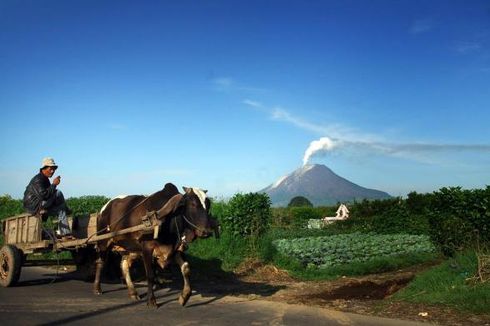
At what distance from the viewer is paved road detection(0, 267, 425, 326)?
820 cm

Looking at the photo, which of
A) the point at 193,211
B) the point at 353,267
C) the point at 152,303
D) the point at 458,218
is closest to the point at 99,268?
the point at 152,303

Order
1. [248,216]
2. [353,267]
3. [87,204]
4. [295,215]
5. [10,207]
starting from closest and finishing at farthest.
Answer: [353,267], [248,216], [87,204], [10,207], [295,215]

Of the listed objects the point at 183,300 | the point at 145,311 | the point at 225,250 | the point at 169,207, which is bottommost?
the point at 145,311

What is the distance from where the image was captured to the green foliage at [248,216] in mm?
17531

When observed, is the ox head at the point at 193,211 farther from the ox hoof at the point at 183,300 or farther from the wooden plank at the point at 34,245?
the wooden plank at the point at 34,245

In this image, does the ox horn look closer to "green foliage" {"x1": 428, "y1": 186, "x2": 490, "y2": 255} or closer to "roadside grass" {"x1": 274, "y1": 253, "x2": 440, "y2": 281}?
"roadside grass" {"x1": 274, "y1": 253, "x2": 440, "y2": 281}

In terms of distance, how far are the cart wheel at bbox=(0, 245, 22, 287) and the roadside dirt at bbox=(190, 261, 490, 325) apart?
4.14 m

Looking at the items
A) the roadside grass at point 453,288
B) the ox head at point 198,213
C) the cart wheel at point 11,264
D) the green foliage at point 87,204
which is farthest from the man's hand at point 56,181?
the green foliage at point 87,204

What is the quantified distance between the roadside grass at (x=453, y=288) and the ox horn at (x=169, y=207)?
4.71 m

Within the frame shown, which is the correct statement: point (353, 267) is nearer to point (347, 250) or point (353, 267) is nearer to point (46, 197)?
point (347, 250)

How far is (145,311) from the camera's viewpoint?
9.05 metres

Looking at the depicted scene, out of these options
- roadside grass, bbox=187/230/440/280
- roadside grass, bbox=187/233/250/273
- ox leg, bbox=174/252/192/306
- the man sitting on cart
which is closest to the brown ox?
ox leg, bbox=174/252/192/306

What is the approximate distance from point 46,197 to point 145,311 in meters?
3.93

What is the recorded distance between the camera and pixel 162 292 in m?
11.4
